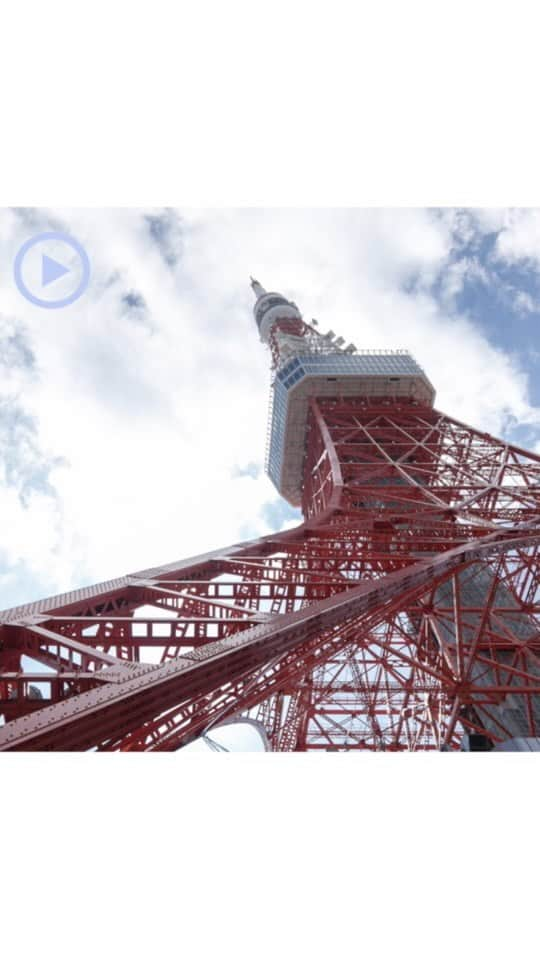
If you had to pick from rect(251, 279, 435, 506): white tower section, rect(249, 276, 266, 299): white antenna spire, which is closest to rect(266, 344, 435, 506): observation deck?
rect(251, 279, 435, 506): white tower section

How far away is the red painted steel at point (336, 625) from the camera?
5.34 metres

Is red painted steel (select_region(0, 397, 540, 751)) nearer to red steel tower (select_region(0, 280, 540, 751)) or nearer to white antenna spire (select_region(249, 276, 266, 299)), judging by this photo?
red steel tower (select_region(0, 280, 540, 751))

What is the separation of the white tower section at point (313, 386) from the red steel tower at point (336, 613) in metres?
0.10

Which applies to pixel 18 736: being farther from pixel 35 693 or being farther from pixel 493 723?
pixel 493 723

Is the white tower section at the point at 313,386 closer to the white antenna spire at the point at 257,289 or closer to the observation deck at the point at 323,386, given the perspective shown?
the observation deck at the point at 323,386

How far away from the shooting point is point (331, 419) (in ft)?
93.7

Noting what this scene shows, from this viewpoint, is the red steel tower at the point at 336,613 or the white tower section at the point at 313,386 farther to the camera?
the white tower section at the point at 313,386

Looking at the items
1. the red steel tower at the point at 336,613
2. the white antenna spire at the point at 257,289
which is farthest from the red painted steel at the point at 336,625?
the white antenna spire at the point at 257,289

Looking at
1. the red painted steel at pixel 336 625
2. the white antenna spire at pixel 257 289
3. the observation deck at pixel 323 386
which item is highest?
the white antenna spire at pixel 257 289

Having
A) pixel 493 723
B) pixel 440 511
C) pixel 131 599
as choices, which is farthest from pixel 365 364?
pixel 131 599

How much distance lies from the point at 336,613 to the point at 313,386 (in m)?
22.2

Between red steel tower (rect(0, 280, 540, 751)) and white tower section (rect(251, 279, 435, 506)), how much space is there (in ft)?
0.32

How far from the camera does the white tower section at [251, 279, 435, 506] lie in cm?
2961

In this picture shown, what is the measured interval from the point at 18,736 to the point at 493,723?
14.0 meters
